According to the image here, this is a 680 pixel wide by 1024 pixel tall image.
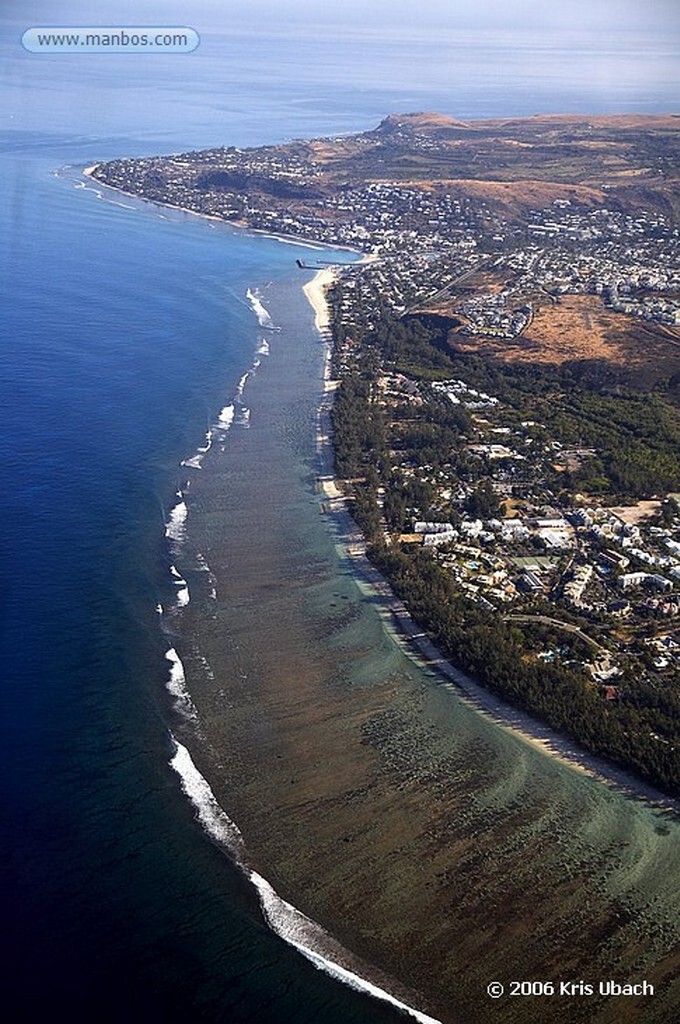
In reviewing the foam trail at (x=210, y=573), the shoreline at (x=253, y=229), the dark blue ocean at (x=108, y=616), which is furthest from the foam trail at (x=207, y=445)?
the shoreline at (x=253, y=229)

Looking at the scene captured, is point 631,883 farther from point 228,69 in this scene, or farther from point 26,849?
point 228,69

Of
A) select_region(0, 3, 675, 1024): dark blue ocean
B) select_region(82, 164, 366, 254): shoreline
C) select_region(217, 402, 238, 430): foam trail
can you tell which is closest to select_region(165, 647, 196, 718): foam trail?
select_region(0, 3, 675, 1024): dark blue ocean

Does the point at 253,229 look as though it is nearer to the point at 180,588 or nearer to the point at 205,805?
the point at 180,588

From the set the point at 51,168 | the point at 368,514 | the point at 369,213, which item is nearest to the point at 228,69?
the point at 51,168

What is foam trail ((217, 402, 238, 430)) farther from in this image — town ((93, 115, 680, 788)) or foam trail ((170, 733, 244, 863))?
foam trail ((170, 733, 244, 863))

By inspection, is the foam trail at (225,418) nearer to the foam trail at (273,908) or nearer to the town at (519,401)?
the town at (519,401)
